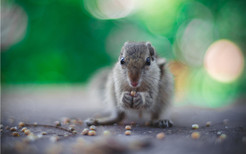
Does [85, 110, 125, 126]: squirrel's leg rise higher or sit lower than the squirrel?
lower

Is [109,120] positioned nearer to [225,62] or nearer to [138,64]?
[138,64]

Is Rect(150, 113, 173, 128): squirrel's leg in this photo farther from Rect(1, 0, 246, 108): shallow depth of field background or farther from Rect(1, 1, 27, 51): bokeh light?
Rect(1, 1, 27, 51): bokeh light

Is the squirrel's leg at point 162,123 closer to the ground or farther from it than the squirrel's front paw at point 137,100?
closer to the ground

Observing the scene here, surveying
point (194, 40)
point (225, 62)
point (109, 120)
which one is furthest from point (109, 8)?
point (109, 120)

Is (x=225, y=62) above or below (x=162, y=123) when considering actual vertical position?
above

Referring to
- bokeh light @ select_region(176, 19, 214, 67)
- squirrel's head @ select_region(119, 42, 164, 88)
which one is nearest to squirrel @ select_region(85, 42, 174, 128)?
squirrel's head @ select_region(119, 42, 164, 88)

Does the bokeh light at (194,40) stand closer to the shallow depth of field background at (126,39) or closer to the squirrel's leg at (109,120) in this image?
the shallow depth of field background at (126,39)

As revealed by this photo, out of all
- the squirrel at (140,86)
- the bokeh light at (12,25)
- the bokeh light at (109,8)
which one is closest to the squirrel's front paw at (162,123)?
the squirrel at (140,86)
